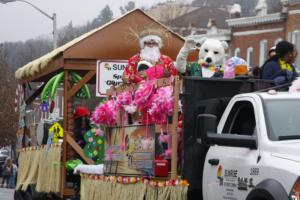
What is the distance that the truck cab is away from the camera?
6401 mm

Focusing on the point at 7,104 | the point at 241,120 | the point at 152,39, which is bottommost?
the point at 241,120

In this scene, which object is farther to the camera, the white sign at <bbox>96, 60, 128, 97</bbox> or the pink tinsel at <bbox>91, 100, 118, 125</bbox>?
the white sign at <bbox>96, 60, 128, 97</bbox>

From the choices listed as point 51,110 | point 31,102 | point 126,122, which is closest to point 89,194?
point 126,122

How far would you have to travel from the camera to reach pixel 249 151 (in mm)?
6996

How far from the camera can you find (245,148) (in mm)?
7086

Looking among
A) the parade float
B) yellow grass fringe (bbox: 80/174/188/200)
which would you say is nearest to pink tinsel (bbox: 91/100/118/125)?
the parade float

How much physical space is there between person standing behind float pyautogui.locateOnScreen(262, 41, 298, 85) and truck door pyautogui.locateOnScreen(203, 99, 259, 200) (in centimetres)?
114

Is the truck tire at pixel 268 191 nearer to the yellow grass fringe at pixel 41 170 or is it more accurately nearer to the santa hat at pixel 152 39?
the santa hat at pixel 152 39

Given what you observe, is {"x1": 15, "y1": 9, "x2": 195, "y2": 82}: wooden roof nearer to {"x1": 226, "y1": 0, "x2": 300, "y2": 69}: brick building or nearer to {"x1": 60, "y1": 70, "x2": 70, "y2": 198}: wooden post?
{"x1": 60, "y1": 70, "x2": 70, "y2": 198}: wooden post

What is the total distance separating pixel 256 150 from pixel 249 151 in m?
0.12

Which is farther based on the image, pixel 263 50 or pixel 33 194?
pixel 263 50

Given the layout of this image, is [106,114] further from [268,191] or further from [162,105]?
[268,191]

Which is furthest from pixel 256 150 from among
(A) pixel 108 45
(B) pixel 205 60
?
(A) pixel 108 45

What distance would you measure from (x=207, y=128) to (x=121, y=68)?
19.9 feet
